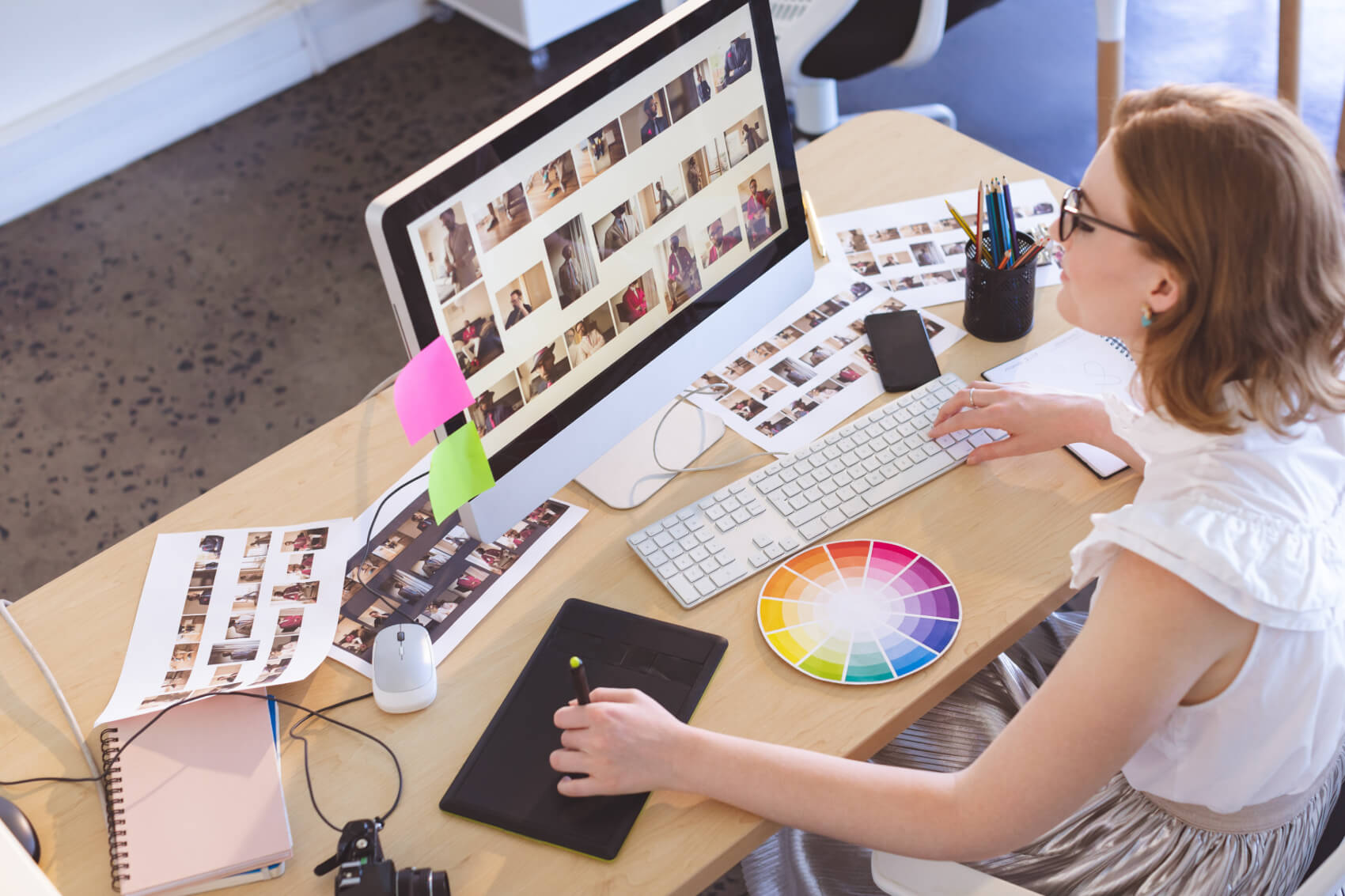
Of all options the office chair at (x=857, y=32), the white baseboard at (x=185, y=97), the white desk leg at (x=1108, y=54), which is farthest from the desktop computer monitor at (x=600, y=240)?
the white baseboard at (x=185, y=97)

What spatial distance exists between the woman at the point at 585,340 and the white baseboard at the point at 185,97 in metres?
2.45

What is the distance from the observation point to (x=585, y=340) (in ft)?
3.48

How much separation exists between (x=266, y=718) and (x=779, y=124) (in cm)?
77

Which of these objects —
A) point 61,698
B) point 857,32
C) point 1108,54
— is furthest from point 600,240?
point 1108,54

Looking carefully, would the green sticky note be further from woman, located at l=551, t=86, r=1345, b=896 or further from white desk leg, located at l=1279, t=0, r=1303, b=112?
white desk leg, located at l=1279, t=0, r=1303, b=112

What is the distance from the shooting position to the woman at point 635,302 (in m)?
1.08

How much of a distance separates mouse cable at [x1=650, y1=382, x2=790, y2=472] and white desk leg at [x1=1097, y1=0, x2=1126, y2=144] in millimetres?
1293

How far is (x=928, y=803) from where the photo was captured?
87 centimetres

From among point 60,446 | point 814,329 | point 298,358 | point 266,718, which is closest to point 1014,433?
point 814,329

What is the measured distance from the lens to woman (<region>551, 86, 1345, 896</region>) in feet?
2.62

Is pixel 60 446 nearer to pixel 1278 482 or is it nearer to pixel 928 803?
pixel 928 803

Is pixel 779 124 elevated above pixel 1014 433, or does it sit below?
above

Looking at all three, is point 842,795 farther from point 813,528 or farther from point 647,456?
point 647,456

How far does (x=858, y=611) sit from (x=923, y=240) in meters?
0.60
